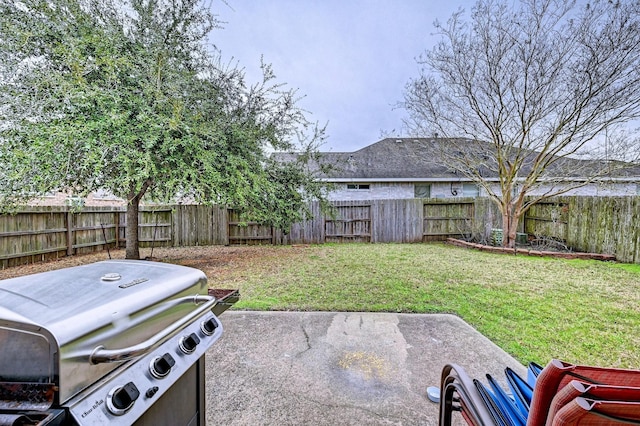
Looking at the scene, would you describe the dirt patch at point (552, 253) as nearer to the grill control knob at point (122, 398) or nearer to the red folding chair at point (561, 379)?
the red folding chair at point (561, 379)

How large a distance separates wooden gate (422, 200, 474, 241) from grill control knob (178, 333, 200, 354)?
33.2 feet

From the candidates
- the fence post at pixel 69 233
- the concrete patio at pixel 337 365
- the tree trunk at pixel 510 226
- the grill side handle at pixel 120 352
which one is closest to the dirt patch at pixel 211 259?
the fence post at pixel 69 233

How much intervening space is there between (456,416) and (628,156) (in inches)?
350

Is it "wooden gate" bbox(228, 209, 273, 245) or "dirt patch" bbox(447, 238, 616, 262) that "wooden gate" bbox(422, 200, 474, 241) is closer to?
"dirt patch" bbox(447, 238, 616, 262)

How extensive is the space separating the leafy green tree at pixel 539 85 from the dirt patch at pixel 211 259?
6.30 meters

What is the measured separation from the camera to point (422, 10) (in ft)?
25.8

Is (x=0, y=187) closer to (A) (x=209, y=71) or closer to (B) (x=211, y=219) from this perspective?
(A) (x=209, y=71)

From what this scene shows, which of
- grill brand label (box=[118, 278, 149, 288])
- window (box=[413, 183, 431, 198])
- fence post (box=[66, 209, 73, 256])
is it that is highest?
window (box=[413, 183, 431, 198])

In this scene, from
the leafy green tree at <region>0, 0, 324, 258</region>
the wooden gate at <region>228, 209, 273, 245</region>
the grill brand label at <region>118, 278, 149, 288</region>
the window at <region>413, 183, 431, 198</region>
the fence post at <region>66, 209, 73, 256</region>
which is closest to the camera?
the grill brand label at <region>118, 278, 149, 288</region>

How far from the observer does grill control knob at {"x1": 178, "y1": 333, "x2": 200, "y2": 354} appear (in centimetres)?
110

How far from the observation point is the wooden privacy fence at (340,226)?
256 inches

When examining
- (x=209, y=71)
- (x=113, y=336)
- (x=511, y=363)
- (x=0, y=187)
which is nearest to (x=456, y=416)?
(x=511, y=363)

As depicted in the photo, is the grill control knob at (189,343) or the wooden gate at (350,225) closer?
the grill control knob at (189,343)

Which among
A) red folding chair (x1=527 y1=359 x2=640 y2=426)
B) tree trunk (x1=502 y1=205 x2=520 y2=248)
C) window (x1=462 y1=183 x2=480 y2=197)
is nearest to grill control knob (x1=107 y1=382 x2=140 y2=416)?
red folding chair (x1=527 y1=359 x2=640 y2=426)
